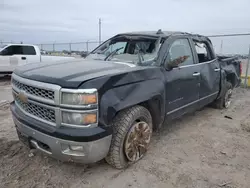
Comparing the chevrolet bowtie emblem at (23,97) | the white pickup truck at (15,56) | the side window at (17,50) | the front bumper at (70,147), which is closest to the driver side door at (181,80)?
the front bumper at (70,147)

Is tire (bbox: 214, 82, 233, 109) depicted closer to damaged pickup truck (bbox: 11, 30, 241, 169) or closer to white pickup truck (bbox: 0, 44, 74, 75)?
damaged pickup truck (bbox: 11, 30, 241, 169)

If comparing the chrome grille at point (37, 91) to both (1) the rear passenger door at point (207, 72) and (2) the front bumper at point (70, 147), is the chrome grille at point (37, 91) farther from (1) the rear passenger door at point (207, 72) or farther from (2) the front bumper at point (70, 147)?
(1) the rear passenger door at point (207, 72)

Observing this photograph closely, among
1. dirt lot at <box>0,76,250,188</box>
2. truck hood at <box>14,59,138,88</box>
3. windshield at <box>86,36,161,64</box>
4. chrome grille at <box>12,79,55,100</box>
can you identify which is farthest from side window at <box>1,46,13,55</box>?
chrome grille at <box>12,79,55,100</box>

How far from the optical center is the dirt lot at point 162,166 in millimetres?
2818

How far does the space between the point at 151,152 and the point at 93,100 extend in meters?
1.59

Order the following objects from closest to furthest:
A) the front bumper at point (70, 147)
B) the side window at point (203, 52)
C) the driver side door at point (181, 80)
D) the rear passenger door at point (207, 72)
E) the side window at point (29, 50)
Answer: the front bumper at point (70, 147) → the driver side door at point (181, 80) → the rear passenger door at point (207, 72) → the side window at point (203, 52) → the side window at point (29, 50)

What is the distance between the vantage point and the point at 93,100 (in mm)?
2416

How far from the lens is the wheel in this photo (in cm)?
282

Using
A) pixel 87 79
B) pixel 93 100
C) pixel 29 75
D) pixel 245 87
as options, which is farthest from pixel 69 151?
pixel 245 87

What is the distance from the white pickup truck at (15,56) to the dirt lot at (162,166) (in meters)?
6.80

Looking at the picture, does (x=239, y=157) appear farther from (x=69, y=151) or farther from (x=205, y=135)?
(x=69, y=151)

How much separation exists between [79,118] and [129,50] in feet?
6.26

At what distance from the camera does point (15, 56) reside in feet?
34.3

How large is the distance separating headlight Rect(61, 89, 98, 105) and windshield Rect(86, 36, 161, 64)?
1307 millimetres
